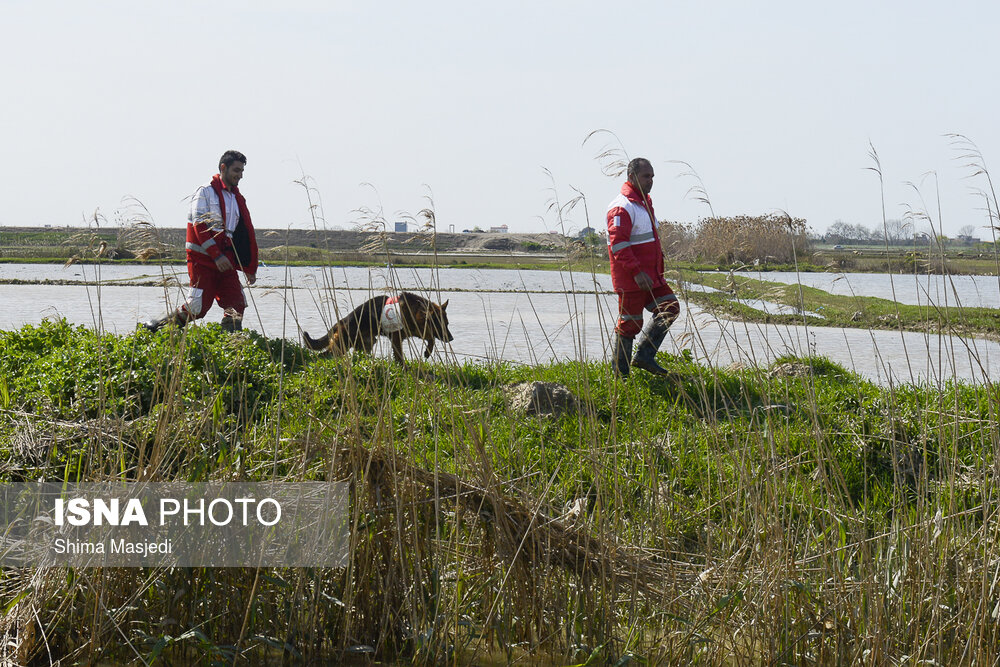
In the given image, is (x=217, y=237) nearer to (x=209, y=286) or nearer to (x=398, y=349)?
(x=209, y=286)

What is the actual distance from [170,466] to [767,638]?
6.67ft

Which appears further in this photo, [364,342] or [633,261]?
[633,261]

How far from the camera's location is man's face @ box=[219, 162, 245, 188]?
728 cm

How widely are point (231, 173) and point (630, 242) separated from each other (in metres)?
3.11

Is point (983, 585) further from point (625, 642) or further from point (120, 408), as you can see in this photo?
point (120, 408)

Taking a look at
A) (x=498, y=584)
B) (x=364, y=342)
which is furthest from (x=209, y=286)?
(x=498, y=584)

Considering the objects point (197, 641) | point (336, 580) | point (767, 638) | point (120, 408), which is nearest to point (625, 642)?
point (767, 638)

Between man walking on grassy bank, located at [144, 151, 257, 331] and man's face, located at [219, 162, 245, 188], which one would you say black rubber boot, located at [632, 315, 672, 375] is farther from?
man's face, located at [219, 162, 245, 188]

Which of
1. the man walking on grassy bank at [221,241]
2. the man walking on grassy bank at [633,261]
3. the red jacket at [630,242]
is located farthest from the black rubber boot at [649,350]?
the man walking on grassy bank at [221,241]

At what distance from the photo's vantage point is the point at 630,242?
670 centimetres

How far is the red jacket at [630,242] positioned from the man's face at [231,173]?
288 centimetres

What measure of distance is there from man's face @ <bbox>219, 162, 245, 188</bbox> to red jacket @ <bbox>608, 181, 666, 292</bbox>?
2.88m

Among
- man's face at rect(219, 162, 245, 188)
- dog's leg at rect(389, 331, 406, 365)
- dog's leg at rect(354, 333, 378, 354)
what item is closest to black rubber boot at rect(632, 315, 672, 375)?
dog's leg at rect(389, 331, 406, 365)

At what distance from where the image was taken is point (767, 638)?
9.96ft
